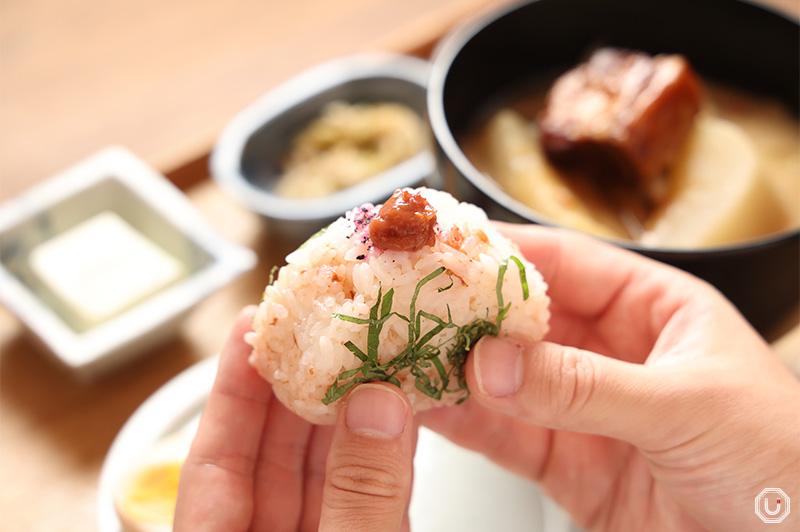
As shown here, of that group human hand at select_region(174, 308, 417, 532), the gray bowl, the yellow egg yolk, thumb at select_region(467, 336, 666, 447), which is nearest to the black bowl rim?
the gray bowl

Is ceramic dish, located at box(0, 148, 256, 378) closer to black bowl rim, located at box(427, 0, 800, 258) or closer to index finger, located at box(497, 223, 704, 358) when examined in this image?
black bowl rim, located at box(427, 0, 800, 258)

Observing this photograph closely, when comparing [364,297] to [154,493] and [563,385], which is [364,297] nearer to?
[563,385]

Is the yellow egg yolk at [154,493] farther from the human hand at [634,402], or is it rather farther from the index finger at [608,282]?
the index finger at [608,282]

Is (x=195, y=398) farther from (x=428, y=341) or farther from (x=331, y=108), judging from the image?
(x=331, y=108)

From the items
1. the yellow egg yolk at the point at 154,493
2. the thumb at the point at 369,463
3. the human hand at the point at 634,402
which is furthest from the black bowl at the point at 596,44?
the yellow egg yolk at the point at 154,493

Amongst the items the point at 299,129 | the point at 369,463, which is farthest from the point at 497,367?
the point at 299,129

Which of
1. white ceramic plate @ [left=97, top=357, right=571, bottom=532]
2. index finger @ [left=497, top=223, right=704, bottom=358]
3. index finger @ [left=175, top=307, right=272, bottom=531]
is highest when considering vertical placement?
index finger @ [left=497, top=223, right=704, bottom=358]

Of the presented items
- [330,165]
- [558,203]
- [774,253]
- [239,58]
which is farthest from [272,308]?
[239,58]
